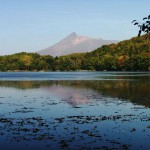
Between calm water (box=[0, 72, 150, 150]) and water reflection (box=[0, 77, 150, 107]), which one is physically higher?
calm water (box=[0, 72, 150, 150])

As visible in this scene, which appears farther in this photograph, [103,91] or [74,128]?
[103,91]

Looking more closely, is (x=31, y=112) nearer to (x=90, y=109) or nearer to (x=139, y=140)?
(x=90, y=109)

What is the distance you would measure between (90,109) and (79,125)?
11.4m

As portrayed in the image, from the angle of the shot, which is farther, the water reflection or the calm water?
the water reflection

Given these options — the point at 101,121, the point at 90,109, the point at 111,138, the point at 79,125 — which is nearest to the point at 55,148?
the point at 111,138

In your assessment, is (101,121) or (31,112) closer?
(101,121)

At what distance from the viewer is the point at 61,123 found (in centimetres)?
3125

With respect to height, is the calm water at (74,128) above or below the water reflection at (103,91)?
above

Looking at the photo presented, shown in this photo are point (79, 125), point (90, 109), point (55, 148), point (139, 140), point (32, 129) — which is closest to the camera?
point (55, 148)

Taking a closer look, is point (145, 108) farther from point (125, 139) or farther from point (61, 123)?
point (125, 139)

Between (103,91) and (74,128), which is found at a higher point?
(74,128)

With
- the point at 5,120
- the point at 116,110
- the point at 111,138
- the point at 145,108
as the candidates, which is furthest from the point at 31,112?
the point at 111,138

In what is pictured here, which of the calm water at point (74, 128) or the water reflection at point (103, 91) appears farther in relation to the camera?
the water reflection at point (103, 91)

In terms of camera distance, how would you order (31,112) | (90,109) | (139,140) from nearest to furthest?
(139,140), (31,112), (90,109)
